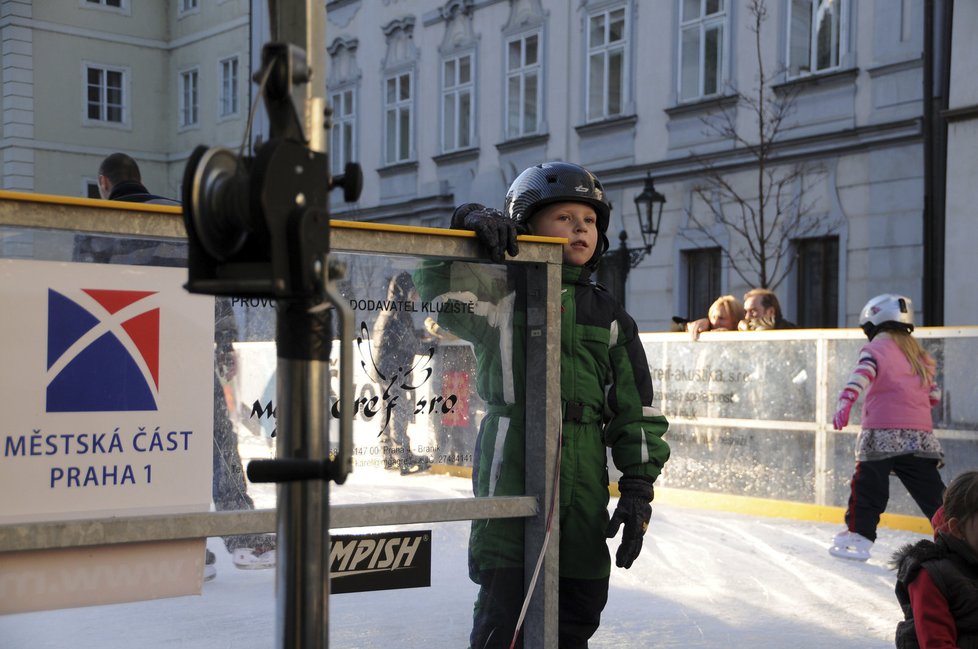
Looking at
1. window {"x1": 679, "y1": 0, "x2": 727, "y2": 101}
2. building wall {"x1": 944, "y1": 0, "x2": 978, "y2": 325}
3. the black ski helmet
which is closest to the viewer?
the black ski helmet

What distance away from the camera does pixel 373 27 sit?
2514 centimetres

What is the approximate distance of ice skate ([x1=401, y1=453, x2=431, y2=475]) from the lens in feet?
10.3

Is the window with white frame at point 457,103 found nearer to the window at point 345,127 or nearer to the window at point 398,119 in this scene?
the window at point 398,119

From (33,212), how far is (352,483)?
101cm

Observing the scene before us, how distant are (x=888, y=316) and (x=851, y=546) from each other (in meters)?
1.67

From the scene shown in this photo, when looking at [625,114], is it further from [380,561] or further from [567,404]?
[380,561]

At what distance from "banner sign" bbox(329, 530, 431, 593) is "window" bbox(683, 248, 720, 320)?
50.9ft

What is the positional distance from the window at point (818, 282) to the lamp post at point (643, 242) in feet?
6.58

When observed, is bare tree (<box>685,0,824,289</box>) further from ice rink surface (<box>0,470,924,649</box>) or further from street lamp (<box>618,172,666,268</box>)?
ice rink surface (<box>0,470,924,649</box>)

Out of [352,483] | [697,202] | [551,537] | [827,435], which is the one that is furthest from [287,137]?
[697,202]

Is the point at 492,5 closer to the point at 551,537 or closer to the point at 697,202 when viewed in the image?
the point at 697,202

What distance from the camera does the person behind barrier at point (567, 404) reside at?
330 centimetres

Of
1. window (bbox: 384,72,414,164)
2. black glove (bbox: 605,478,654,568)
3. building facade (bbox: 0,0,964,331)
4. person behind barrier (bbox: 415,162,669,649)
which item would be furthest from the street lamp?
black glove (bbox: 605,478,654,568)

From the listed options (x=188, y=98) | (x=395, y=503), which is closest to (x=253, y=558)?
(x=395, y=503)
